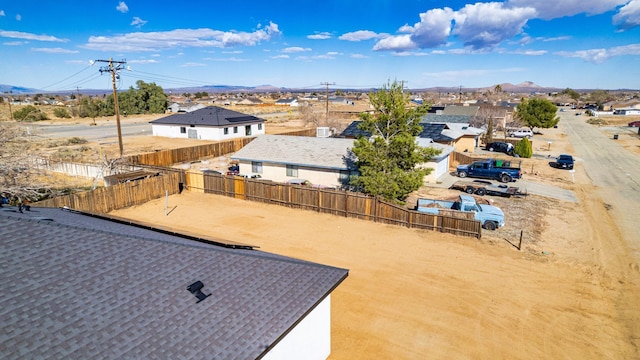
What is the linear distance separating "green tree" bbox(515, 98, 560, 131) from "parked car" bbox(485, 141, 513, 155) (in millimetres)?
18189

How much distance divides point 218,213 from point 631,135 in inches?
2968

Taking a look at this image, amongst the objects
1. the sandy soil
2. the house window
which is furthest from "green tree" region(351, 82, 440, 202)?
the house window

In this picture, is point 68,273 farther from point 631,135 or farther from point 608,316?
point 631,135

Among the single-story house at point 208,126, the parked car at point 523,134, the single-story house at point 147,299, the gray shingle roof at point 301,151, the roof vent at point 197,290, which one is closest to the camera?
the single-story house at point 147,299

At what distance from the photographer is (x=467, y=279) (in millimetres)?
15727

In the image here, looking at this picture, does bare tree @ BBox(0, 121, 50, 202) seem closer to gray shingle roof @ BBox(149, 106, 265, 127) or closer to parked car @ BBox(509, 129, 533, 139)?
gray shingle roof @ BBox(149, 106, 265, 127)

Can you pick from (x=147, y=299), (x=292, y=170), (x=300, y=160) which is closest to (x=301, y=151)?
(x=300, y=160)

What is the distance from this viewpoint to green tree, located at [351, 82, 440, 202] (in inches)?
891

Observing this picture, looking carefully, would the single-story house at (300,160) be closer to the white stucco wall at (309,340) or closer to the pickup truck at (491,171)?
the pickup truck at (491,171)

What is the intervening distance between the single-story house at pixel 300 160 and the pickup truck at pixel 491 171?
39.7 ft

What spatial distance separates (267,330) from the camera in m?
7.71

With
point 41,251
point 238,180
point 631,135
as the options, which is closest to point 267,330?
point 41,251

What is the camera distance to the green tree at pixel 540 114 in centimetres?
6062

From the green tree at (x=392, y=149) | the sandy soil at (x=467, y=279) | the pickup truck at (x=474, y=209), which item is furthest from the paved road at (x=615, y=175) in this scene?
the green tree at (x=392, y=149)
